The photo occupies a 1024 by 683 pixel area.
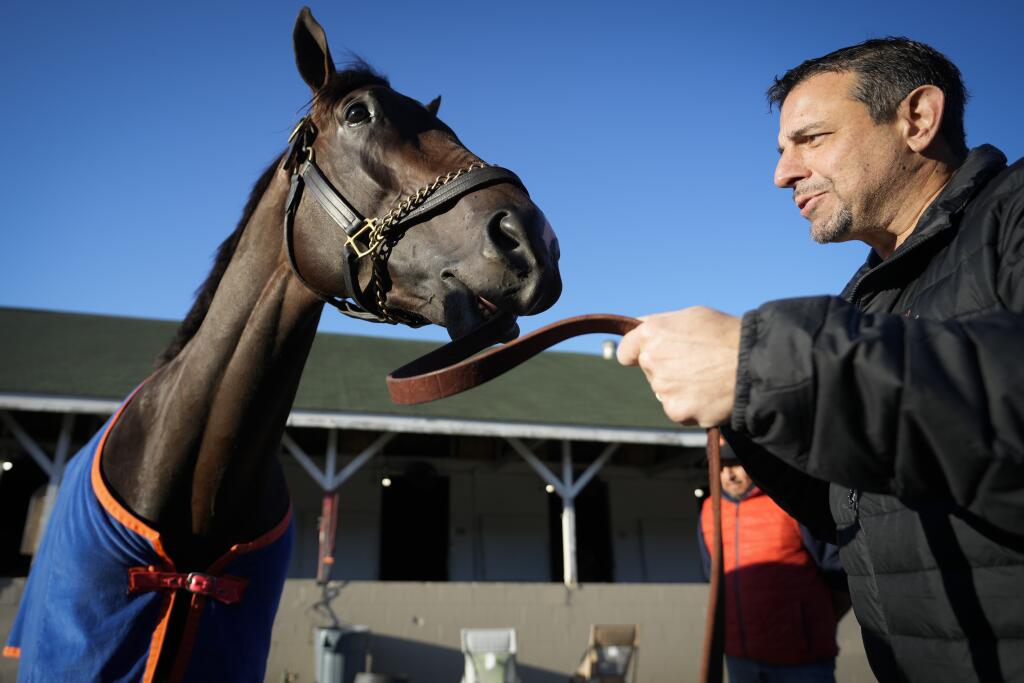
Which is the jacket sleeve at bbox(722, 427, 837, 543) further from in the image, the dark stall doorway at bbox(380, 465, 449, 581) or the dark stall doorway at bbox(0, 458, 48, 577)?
the dark stall doorway at bbox(0, 458, 48, 577)

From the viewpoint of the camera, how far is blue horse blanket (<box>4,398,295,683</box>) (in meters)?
2.11

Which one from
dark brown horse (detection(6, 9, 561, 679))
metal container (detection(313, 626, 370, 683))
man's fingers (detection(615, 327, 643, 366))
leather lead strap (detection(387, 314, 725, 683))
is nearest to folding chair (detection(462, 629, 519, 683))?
metal container (detection(313, 626, 370, 683))

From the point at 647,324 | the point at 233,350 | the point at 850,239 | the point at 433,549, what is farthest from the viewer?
the point at 433,549

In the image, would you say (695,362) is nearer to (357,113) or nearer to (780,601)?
(357,113)

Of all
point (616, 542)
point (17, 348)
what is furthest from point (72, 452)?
point (616, 542)

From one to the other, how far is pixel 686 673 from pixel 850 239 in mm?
9008

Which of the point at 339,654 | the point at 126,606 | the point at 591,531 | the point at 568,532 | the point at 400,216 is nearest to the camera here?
the point at 400,216

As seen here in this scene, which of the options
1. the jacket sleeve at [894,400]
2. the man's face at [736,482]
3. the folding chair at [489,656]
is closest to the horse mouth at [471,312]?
the jacket sleeve at [894,400]

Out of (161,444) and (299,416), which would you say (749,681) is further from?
(299,416)

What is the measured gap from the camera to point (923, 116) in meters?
1.63

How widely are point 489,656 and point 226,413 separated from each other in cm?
641

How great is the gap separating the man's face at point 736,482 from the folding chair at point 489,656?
4.09 metres

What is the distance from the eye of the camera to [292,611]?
831cm

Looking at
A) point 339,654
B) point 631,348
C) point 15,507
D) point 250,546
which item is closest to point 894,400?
point 631,348
